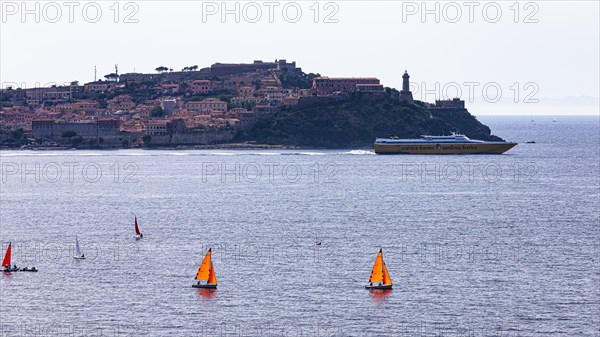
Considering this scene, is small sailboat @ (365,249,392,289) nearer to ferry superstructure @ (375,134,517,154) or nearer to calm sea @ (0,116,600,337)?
calm sea @ (0,116,600,337)

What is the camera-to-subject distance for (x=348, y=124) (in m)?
181

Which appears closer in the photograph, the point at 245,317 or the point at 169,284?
the point at 245,317

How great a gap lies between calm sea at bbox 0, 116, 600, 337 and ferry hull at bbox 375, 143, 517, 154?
4139 centimetres

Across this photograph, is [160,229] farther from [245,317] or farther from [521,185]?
[521,185]

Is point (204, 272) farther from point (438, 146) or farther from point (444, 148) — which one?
point (444, 148)

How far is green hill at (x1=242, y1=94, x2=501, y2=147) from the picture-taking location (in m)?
180

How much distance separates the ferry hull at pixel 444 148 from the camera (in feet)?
538

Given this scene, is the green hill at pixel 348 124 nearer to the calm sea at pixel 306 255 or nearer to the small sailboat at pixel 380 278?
the calm sea at pixel 306 255

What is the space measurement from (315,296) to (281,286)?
2.68 m

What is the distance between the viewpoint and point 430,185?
111 m

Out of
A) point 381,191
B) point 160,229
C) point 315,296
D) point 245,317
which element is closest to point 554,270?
point 315,296

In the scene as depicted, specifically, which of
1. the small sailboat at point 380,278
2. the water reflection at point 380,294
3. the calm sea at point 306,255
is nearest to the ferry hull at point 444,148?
the calm sea at point 306,255

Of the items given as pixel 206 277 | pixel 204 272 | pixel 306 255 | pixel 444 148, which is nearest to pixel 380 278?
pixel 206 277

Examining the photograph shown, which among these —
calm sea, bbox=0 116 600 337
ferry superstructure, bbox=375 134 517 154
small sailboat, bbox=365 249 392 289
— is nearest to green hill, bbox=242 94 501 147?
ferry superstructure, bbox=375 134 517 154
